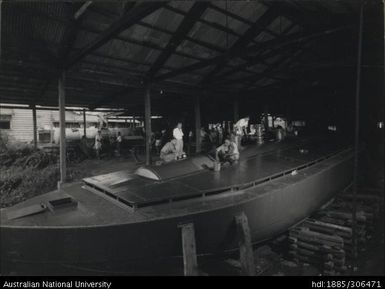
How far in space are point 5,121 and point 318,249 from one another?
21.7 meters

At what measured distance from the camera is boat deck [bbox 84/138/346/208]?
4113mm

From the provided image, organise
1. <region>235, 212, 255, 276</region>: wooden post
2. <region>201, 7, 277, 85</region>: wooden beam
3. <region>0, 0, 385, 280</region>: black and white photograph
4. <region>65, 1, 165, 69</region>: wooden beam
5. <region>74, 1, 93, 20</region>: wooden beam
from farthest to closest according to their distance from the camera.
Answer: <region>201, 7, 277, 85</region>: wooden beam < <region>74, 1, 93, 20</region>: wooden beam < <region>65, 1, 165, 69</region>: wooden beam < <region>235, 212, 255, 276</region>: wooden post < <region>0, 0, 385, 280</region>: black and white photograph

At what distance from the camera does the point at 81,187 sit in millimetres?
5242

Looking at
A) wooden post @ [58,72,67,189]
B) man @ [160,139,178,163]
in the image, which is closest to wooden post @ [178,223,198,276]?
man @ [160,139,178,163]

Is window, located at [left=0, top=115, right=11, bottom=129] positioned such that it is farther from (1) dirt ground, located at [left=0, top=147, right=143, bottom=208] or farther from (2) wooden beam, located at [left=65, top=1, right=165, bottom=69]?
(2) wooden beam, located at [left=65, top=1, right=165, bottom=69]

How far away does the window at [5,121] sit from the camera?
744 inches

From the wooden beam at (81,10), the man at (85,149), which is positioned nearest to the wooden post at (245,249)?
the wooden beam at (81,10)

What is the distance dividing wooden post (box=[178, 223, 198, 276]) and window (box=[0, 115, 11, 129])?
68.0 feet

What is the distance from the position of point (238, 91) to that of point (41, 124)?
16.2 m

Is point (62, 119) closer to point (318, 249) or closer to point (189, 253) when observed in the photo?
point (189, 253)

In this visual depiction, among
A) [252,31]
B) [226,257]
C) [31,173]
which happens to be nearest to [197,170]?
[226,257]

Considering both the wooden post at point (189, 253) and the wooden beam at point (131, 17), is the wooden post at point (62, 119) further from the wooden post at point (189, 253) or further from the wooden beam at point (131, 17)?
the wooden post at point (189, 253)
